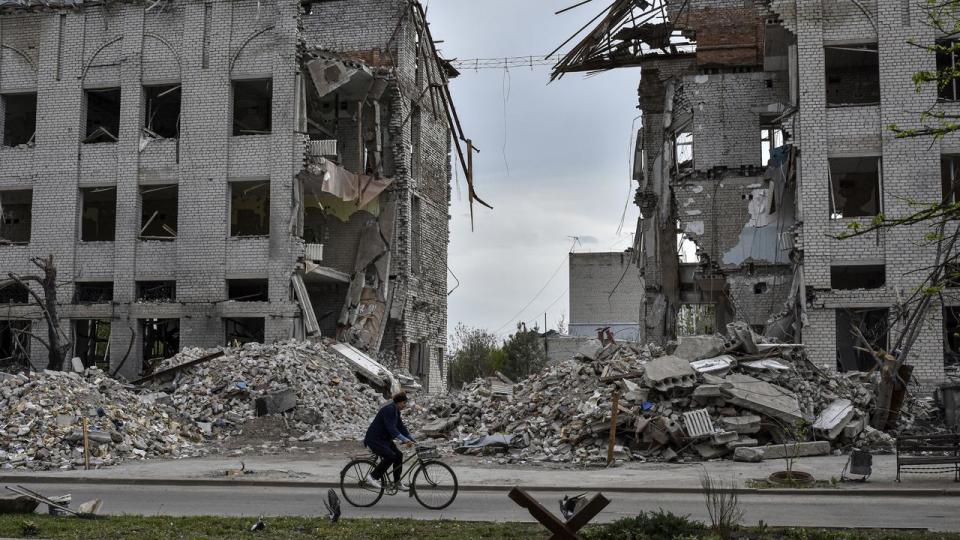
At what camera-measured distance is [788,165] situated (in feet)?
91.2

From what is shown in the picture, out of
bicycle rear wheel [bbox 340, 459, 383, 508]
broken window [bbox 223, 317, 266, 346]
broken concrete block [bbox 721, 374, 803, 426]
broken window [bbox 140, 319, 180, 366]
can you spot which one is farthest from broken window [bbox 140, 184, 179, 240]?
bicycle rear wheel [bbox 340, 459, 383, 508]

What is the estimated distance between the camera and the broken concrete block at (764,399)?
18141 millimetres

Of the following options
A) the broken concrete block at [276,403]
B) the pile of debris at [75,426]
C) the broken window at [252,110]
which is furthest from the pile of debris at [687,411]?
the broken window at [252,110]

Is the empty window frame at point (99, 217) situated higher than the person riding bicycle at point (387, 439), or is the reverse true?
the empty window frame at point (99, 217)

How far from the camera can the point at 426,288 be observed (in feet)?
117

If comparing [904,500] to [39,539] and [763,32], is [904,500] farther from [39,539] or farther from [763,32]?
[763,32]

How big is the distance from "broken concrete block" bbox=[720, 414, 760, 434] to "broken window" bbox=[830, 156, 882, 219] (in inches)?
485

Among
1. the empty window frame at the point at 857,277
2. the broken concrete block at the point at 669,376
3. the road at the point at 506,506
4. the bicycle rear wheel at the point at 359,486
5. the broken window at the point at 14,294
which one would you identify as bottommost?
the road at the point at 506,506

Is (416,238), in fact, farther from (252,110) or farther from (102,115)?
(102,115)

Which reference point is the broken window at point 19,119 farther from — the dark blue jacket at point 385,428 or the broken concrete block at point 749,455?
the broken concrete block at point 749,455

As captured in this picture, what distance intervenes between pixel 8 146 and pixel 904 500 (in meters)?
31.4

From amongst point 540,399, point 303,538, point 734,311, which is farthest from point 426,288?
point 303,538

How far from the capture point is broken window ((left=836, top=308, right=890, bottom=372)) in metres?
25.7

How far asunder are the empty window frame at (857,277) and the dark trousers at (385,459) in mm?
19263
